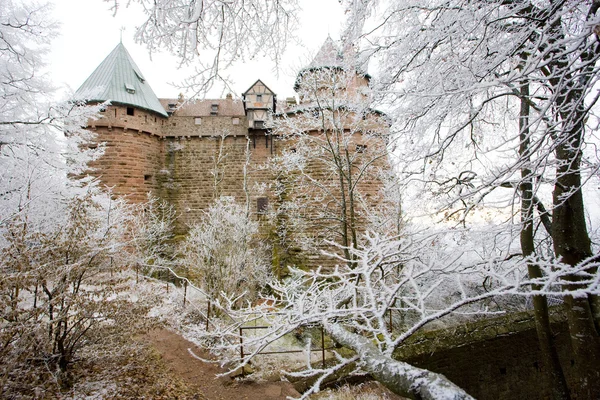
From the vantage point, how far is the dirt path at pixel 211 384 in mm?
5016

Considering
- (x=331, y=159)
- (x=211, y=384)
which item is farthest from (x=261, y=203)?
(x=211, y=384)

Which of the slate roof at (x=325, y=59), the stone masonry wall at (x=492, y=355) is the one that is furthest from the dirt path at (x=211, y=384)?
the slate roof at (x=325, y=59)

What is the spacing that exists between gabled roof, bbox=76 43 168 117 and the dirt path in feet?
37.4

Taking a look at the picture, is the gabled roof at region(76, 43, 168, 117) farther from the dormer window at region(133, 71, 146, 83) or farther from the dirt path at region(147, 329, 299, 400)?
the dirt path at region(147, 329, 299, 400)

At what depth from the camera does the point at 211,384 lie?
5336 millimetres

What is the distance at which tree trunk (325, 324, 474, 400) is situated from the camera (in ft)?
5.61

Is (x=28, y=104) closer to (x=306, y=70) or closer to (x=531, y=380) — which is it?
(x=306, y=70)

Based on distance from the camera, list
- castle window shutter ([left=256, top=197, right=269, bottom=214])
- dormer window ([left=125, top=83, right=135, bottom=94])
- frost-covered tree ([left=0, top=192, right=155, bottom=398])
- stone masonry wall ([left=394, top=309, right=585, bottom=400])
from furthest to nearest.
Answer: castle window shutter ([left=256, top=197, right=269, bottom=214]), dormer window ([left=125, top=83, right=135, bottom=94]), stone masonry wall ([left=394, top=309, right=585, bottom=400]), frost-covered tree ([left=0, top=192, right=155, bottom=398])

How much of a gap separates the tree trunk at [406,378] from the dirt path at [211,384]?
335cm

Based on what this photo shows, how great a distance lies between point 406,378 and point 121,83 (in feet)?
53.3

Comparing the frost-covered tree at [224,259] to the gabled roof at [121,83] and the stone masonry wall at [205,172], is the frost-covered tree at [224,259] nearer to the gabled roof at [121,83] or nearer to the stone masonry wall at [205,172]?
the stone masonry wall at [205,172]

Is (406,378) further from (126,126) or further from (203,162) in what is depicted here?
(203,162)

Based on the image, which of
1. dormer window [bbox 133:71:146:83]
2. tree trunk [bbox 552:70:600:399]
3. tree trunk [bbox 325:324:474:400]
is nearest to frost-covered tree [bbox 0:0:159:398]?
tree trunk [bbox 325:324:474:400]

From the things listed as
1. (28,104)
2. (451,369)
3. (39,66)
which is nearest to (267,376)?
(451,369)
